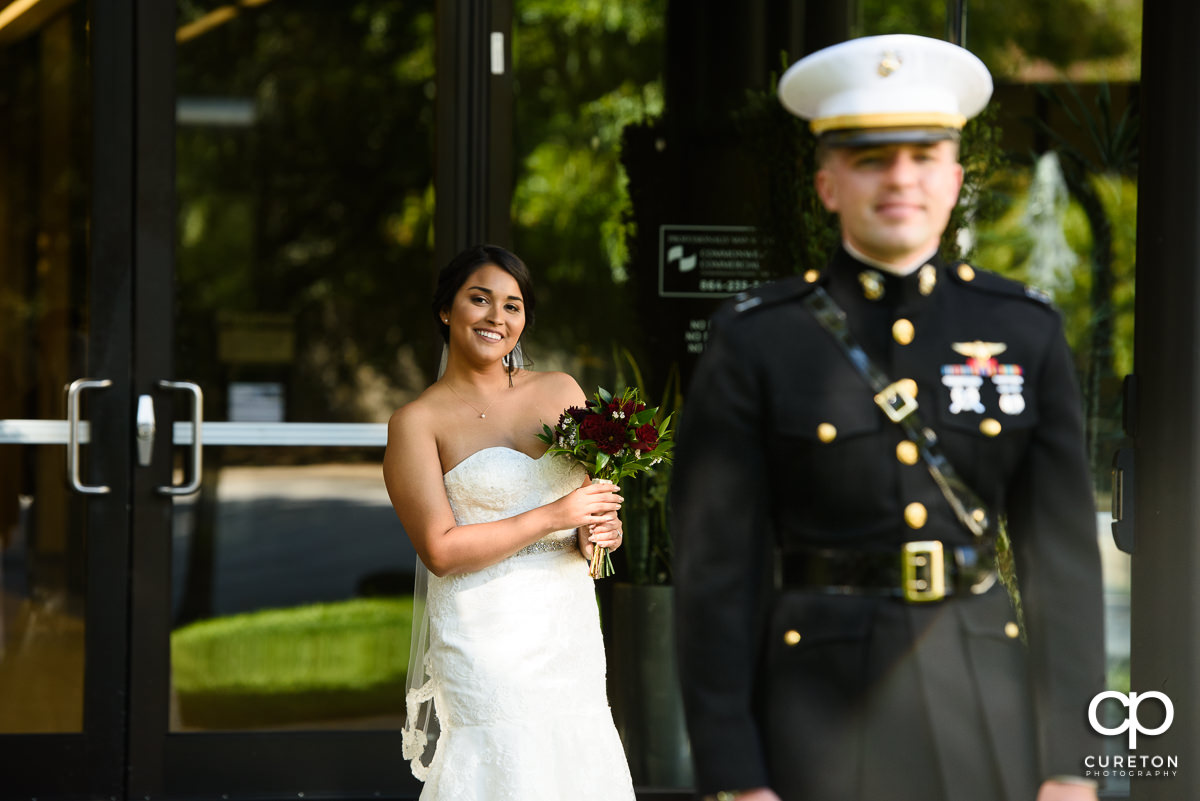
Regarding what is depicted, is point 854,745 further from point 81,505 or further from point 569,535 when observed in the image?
point 81,505

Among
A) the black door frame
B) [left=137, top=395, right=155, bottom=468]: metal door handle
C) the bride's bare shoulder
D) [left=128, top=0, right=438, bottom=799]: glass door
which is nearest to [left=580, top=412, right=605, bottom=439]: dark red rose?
the bride's bare shoulder

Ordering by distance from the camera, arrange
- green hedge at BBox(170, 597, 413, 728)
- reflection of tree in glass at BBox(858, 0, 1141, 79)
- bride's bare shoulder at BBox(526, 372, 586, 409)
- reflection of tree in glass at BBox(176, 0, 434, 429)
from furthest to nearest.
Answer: reflection of tree in glass at BBox(176, 0, 434, 429)
reflection of tree in glass at BBox(858, 0, 1141, 79)
green hedge at BBox(170, 597, 413, 728)
bride's bare shoulder at BBox(526, 372, 586, 409)

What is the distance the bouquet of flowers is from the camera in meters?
2.88

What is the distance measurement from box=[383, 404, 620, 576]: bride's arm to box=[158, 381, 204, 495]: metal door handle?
1.37 m

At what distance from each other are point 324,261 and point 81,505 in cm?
367

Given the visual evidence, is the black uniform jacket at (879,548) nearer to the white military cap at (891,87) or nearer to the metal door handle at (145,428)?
the white military cap at (891,87)

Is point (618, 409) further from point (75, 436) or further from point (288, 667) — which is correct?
point (288, 667)

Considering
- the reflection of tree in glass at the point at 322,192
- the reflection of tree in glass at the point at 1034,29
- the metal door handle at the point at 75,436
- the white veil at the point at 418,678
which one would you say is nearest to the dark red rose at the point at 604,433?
the white veil at the point at 418,678

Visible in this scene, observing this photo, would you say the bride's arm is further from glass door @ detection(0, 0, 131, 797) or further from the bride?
glass door @ detection(0, 0, 131, 797)

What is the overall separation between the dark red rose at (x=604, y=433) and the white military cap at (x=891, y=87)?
121cm

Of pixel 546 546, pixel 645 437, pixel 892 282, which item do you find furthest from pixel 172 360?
pixel 892 282

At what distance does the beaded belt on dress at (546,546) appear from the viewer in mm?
3061

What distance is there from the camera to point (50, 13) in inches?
183

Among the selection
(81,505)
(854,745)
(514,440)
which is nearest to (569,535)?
(514,440)
